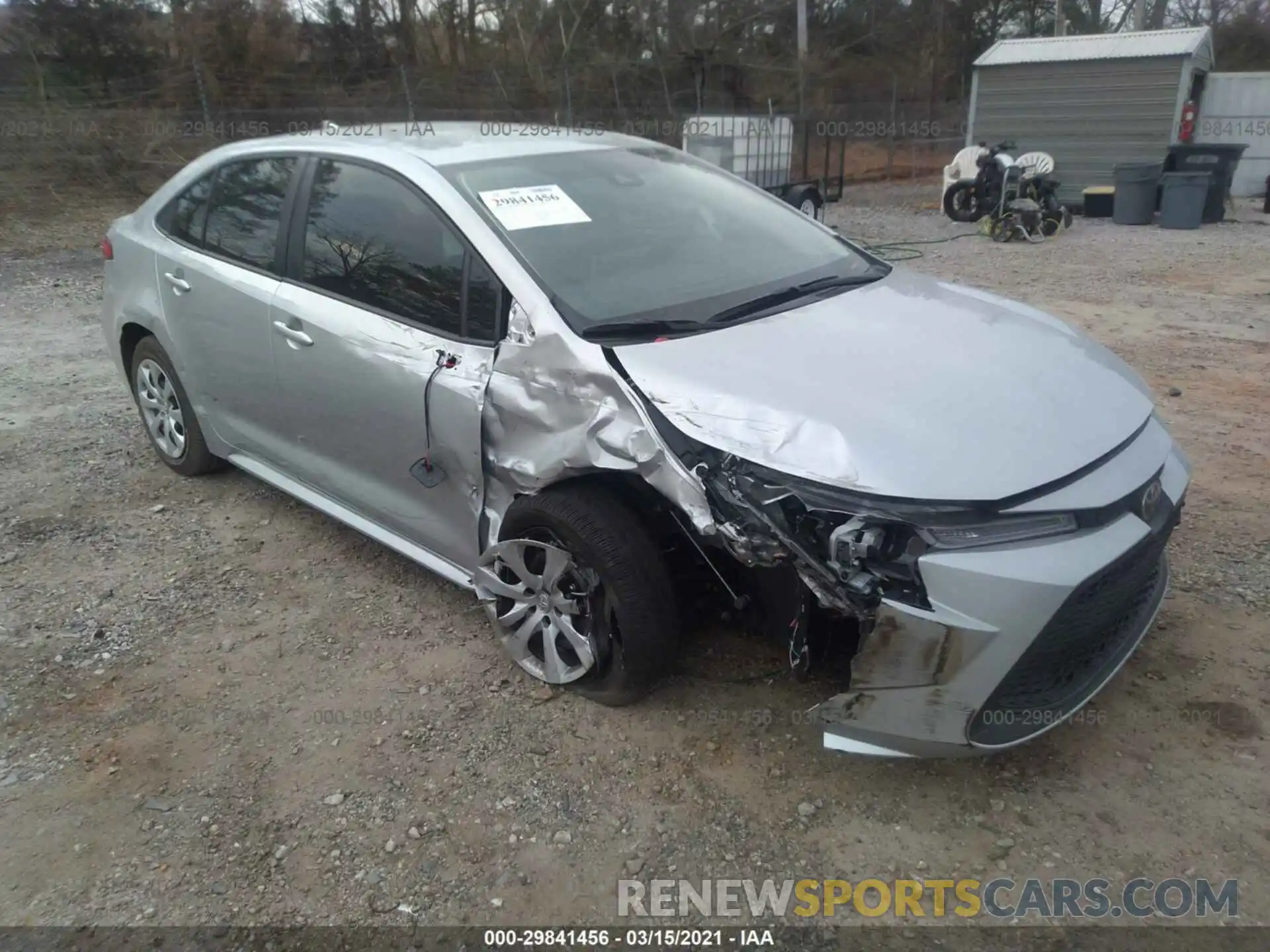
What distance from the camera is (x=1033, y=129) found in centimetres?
1549

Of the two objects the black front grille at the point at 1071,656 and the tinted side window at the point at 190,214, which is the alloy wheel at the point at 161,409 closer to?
the tinted side window at the point at 190,214

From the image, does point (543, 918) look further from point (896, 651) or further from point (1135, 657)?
point (1135, 657)

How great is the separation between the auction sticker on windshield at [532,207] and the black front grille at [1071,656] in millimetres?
1903

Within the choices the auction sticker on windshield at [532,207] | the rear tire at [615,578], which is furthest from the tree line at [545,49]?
the rear tire at [615,578]

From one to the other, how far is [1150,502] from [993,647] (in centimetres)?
72

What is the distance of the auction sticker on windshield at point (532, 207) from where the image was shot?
9.80 feet

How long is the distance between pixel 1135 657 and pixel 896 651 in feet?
4.35

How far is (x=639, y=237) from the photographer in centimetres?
315

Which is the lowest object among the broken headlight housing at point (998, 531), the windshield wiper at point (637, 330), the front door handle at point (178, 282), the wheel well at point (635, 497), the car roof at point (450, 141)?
the wheel well at point (635, 497)

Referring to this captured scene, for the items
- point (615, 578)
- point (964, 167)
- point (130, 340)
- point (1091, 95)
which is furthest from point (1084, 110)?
point (615, 578)

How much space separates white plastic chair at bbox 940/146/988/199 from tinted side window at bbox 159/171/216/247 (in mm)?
12340

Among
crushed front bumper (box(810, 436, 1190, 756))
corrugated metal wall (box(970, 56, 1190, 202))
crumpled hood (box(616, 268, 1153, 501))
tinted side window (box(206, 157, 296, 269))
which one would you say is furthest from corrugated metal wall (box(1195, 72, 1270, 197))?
tinted side window (box(206, 157, 296, 269))

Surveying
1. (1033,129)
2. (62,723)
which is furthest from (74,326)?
(1033,129)

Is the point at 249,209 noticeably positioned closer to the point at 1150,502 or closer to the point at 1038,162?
the point at 1150,502
